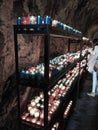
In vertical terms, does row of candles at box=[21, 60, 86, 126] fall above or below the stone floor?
above

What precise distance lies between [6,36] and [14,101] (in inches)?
47.9

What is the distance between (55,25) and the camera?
2172 mm

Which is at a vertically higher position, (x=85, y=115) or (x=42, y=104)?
(x=42, y=104)

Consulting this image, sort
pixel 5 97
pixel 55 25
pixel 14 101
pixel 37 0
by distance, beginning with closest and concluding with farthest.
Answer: pixel 55 25 → pixel 5 97 → pixel 14 101 → pixel 37 0

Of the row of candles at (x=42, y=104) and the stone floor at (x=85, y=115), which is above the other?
the row of candles at (x=42, y=104)

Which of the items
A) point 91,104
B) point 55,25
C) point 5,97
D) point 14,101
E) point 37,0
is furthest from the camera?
point 91,104

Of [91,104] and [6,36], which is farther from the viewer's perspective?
[91,104]

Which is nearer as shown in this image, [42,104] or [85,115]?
[42,104]

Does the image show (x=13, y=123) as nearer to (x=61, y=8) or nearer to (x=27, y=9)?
(x=27, y=9)

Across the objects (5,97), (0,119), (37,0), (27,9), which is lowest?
(0,119)

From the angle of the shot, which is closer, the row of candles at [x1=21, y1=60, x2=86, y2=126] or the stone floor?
the row of candles at [x1=21, y1=60, x2=86, y2=126]

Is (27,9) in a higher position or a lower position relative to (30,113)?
higher

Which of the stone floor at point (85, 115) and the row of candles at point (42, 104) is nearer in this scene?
the row of candles at point (42, 104)

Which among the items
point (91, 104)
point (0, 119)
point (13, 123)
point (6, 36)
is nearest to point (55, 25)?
point (6, 36)
